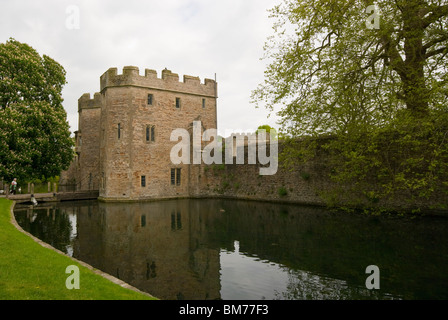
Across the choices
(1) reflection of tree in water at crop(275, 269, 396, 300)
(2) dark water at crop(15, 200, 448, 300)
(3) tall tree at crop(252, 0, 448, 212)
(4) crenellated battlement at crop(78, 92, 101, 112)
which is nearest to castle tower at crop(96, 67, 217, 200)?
(4) crenellated battlement at crop(78, 92, 101, 112)

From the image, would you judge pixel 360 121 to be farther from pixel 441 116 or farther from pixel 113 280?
pixel 113 280

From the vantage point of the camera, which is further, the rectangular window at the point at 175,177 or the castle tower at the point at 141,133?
the rectangular window at the point at 175,177

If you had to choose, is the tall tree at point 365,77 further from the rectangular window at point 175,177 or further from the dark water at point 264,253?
the rectangular window at point 175,177

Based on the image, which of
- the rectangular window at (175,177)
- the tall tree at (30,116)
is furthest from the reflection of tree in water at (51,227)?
the rectangular window at (175,177)

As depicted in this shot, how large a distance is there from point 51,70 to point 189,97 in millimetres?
11288

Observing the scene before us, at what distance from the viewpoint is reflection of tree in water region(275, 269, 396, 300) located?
5672 millimetres

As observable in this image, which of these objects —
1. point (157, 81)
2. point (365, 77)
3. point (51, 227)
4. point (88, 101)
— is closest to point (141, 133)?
point (157, 81)

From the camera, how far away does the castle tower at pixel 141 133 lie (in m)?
24.2

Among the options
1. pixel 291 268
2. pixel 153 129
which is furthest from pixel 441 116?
pixel 153 129

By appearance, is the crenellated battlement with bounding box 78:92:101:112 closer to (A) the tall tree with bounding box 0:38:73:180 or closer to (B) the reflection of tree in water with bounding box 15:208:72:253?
(A) the tall tree with bounding box 0:38:73:180

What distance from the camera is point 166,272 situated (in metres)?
7.20

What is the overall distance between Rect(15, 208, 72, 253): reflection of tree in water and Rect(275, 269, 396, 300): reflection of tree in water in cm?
673

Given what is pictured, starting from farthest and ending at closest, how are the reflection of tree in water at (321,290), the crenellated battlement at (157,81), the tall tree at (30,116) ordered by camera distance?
the crenellated battlement at (157,81) → the tall tree at (30,116) → the reflection of tree in water at (321,290)

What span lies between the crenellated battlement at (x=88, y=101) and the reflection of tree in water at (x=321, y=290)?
3087cm
